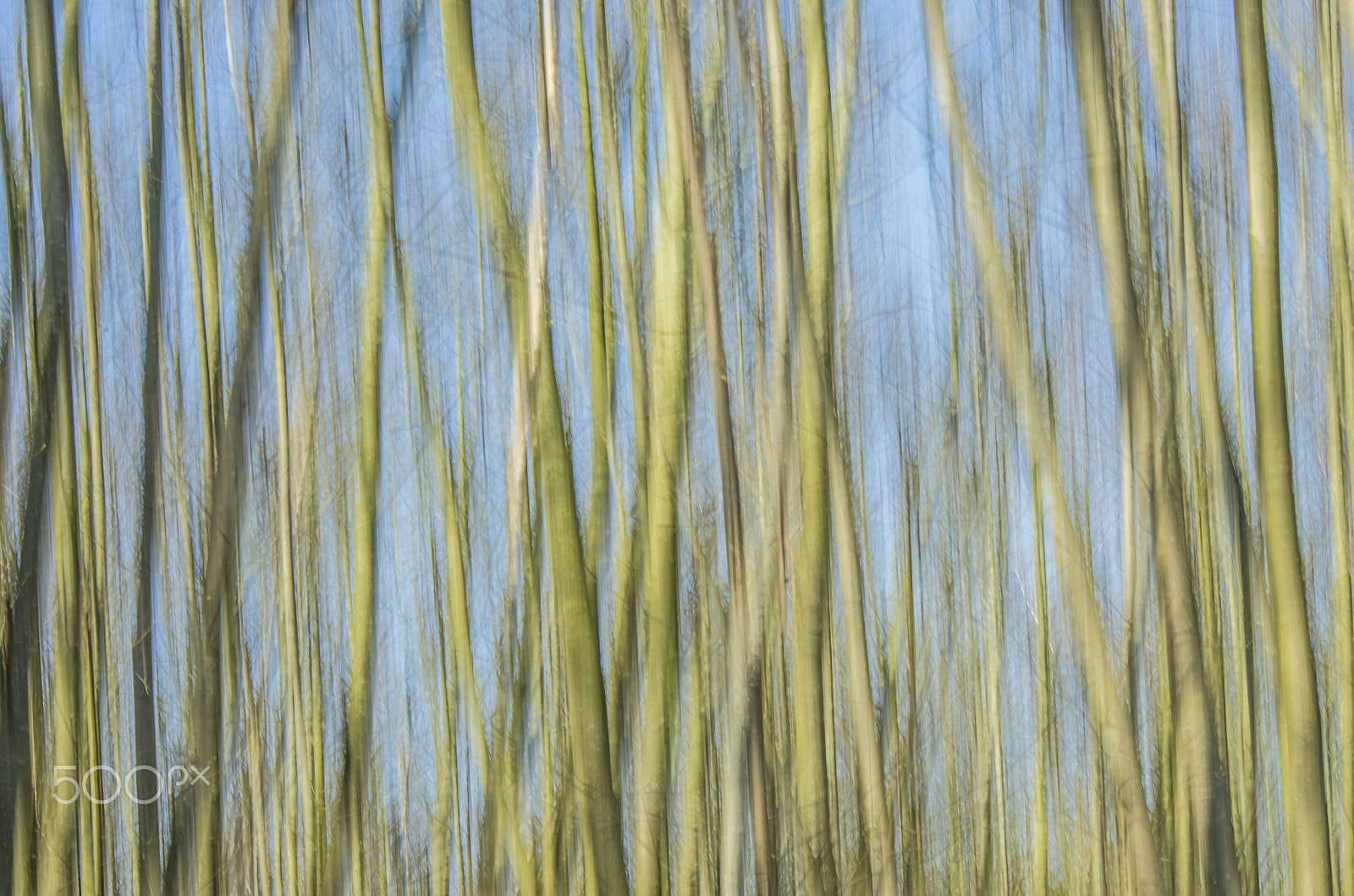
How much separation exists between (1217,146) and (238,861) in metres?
1.45

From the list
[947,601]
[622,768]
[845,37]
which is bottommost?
[622,768]

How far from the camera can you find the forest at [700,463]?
46.3 inches

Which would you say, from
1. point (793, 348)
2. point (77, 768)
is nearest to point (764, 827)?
point (793, 348)

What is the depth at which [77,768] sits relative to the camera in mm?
1242

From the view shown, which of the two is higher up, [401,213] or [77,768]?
[401,213]

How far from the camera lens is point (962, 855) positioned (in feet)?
3.86

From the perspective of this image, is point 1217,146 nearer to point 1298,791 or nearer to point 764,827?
point 1298,791

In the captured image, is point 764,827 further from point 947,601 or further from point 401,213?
point 401,213

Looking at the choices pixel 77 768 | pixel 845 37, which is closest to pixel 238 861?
pixel 77 768

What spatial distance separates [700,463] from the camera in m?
1.19

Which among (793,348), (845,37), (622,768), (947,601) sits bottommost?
(622,768)

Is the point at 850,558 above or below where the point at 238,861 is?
above

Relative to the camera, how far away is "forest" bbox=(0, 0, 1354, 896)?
3.85 feet

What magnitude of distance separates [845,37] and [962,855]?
967 millimetres
